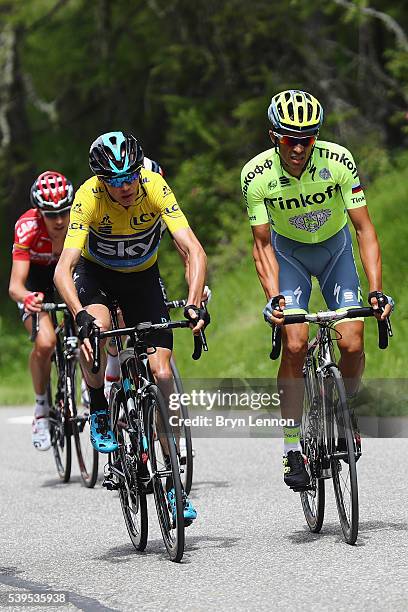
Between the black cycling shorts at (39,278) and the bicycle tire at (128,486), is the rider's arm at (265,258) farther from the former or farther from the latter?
the black cycling shorts at (39,278)

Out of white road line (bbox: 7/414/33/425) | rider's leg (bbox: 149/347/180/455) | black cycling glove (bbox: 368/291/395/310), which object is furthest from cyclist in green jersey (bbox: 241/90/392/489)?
white road line (bbox: 7/414/33/425)

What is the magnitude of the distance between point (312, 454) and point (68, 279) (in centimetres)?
172

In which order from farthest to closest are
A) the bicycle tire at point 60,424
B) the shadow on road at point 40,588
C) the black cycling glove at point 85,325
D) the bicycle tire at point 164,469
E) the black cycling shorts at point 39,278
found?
the black cycling shorts at point 39,278 → the bicycle tire at point 60,424 → the black cycling glove at point 85,325 → the bicycle tire at point 164,469 → the shadow on road at point 40,588

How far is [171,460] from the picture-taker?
23.3 ft

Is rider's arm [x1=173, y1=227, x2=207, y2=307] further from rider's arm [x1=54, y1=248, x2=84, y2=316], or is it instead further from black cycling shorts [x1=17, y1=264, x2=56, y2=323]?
black cycling shorts [x1=17, y1=264, x2=56, y2=323]

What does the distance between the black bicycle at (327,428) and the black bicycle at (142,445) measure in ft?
2.18

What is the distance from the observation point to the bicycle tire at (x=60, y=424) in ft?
35.9

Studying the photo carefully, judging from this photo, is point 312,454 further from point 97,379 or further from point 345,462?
point 97,379

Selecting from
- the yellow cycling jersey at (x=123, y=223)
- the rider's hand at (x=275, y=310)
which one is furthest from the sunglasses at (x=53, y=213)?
the rider's hand at (x=275, y=310)

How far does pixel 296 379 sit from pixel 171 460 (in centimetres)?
122

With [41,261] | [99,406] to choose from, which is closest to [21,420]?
[41,261]

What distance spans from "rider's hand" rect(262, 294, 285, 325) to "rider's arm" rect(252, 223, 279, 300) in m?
0.44

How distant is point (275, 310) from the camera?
24.7ft

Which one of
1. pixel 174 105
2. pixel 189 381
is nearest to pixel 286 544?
pixel 189 381
